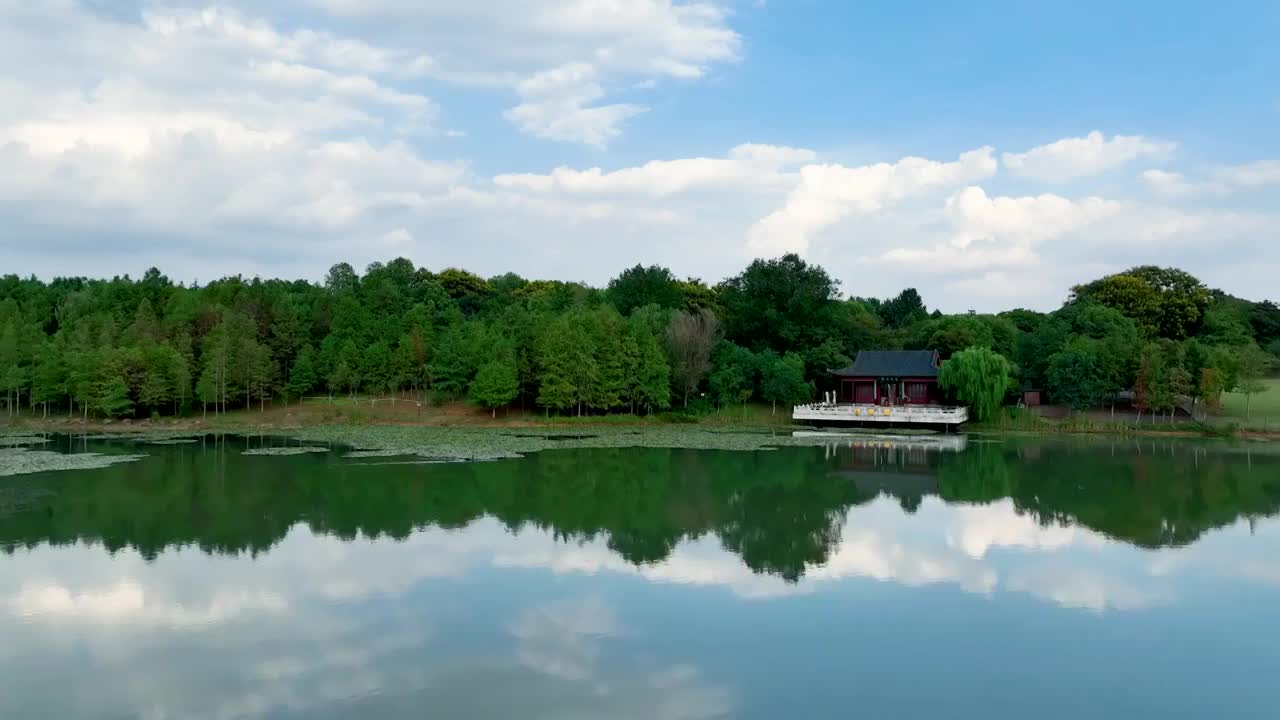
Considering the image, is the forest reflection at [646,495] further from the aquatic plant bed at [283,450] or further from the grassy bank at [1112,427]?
the grassy bank at [1112,427]

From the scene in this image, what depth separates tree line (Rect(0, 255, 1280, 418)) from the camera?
44.5 metres

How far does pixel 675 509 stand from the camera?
22.8 metres

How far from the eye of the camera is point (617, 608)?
45.5 feet

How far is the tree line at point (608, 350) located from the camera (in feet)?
146

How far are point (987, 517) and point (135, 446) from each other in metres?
33.6

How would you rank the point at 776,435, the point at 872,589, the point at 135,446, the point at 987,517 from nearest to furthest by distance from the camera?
the point at 872,589 < the point at 987,517 < the point at 135,446 < the point at 776,435

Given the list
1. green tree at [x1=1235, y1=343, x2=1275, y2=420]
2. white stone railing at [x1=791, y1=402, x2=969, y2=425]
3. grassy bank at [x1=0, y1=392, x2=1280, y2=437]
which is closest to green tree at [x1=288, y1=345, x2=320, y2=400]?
grassy bank at [x1=0, y1=392, x2=1280, y2=437]

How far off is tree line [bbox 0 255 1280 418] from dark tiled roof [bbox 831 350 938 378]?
1.33 meters

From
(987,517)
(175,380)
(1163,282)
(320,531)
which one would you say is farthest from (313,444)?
(1163,282)

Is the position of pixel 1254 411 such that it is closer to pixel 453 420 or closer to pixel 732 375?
pixel 732 375

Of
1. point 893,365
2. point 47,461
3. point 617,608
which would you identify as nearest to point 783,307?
point 893,365

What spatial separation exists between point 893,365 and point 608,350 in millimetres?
15154

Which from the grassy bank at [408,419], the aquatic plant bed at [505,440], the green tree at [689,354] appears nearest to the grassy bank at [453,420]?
the grassy bank at [408,419]

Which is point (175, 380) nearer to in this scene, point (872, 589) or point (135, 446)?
point (135, 446)
